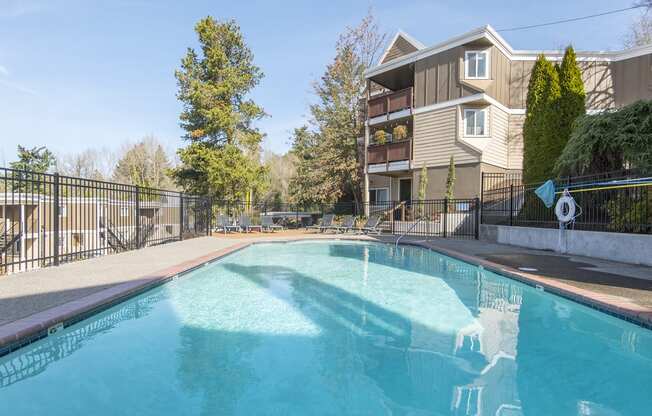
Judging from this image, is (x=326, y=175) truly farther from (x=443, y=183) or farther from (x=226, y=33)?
(x=226, y=33)

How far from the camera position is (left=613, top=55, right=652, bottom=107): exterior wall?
54.4ft

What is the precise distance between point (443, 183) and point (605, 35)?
43.9 ft

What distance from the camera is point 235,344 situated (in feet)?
13.1

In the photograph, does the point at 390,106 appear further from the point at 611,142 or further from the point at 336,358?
the point at 336,358

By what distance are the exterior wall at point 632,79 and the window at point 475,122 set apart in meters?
6.74

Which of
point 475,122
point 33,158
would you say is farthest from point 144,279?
point 33,158

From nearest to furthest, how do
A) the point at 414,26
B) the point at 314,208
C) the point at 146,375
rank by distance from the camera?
the point at 146,375, the point at 414,26, the point at 314,208

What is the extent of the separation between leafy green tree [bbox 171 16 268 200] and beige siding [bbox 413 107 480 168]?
30.8 ft

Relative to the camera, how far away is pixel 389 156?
19.6 meters

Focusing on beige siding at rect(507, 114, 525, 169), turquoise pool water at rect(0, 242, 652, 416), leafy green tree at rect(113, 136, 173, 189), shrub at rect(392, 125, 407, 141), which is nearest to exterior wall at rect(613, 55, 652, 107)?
beige siding at rect(507, 114, 525, 169)

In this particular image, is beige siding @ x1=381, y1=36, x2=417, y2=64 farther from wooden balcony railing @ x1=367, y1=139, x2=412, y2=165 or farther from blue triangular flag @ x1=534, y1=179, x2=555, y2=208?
blue triangular flag @ x1=534, y1=179, x2=555, y2=208

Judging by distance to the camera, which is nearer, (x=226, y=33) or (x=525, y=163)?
(x=525, y=163)

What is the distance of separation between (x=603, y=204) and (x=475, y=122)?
9.02 m

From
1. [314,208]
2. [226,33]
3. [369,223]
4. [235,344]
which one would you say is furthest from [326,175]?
[235,344]
